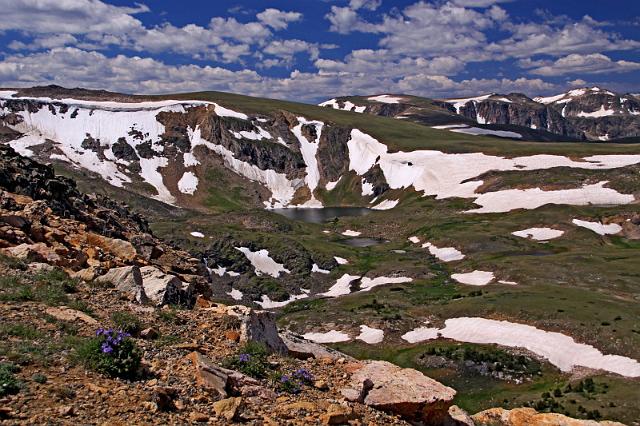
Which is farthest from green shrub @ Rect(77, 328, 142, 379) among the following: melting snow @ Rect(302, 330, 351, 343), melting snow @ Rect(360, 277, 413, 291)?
melting snow @ Rect(360, 277, 413, 291)

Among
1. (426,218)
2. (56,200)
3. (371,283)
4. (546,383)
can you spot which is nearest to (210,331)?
(56,200)

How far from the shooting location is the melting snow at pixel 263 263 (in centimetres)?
12975

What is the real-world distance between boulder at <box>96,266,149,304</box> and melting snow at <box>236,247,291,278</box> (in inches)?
4269

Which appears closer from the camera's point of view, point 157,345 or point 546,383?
point 157,345

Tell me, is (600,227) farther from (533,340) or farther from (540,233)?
(533,340)

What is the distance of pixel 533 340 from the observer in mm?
73000

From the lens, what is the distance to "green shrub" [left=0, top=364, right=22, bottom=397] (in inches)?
436

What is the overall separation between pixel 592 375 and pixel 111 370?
202 ft

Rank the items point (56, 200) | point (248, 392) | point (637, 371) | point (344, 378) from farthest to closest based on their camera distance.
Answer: point (637, 371) < point (56, 200) < point (344, 378) < point (248, 392)

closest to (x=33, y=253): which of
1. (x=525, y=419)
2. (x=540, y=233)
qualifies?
(x=525, y=419)

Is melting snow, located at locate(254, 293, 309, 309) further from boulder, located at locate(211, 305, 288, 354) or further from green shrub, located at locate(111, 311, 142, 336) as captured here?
green shrub, located at locate(111, 311, 142, 336)

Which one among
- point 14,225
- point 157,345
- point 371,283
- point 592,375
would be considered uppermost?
point 14,225

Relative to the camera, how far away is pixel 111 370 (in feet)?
42.0

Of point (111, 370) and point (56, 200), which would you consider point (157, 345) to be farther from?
point (56, 200)
